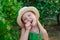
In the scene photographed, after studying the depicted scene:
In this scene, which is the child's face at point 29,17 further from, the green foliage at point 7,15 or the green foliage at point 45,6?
the green foliage at point 45,6

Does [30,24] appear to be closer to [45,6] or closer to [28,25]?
[28,25]

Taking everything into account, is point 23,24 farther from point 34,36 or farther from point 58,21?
point 58,21

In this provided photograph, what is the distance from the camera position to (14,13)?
3.77 metres

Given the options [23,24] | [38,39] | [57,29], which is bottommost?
[57,29]

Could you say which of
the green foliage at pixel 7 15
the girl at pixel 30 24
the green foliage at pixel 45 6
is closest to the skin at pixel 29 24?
the girl at pixel 30 24

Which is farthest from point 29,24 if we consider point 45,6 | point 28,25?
point 45,6

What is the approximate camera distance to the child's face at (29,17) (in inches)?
111

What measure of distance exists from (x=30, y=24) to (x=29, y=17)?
0.09 m

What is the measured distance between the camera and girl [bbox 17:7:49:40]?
2.82 meters

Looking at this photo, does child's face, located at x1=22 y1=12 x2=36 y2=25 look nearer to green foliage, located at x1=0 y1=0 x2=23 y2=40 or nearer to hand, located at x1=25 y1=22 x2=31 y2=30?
hand, located at x1=25 y1=22 x2=31 y2=30

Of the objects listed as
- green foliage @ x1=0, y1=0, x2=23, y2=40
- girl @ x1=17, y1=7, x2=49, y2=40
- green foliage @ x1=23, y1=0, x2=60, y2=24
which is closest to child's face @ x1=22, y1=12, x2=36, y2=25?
girl @ x1=17, y1=7, x2=49, y2=40

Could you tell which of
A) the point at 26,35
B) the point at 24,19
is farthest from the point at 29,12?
the point at 26,35

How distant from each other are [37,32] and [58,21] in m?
6.96

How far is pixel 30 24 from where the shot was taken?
281 centimetres
